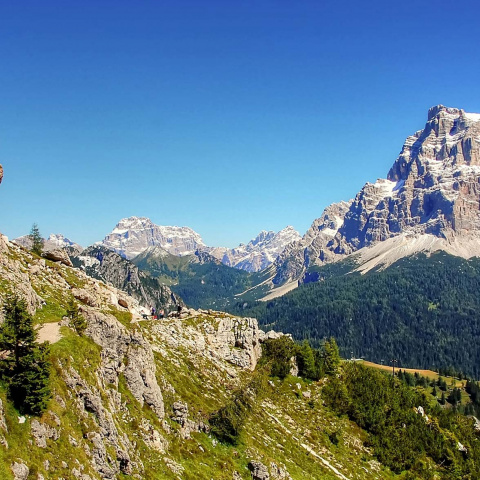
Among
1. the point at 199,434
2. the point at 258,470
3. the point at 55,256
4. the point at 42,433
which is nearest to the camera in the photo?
the point at 42,433

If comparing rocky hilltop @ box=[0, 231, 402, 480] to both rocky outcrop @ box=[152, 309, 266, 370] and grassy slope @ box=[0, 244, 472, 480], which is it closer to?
grassy slope @ box=[0, 244, 472, 480]

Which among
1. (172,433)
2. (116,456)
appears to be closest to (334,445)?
(172,433)

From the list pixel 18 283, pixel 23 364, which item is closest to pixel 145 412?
pixel 23 364

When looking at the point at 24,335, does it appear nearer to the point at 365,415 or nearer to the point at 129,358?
the point at 129,358

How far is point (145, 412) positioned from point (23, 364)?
66.6 feet

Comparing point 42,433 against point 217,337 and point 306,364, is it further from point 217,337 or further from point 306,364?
point 306,364

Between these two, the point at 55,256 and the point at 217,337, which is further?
the point at 55,256

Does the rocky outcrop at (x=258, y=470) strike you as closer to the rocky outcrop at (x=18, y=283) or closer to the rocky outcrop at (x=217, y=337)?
the rocky outcrop at (x=217, y=337)

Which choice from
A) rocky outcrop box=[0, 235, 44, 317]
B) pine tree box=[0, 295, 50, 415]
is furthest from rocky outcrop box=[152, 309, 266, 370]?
pine tree box=[0, 295, 50, 415]

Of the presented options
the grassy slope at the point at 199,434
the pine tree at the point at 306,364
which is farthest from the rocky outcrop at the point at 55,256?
the pine tree at the point at 306,364

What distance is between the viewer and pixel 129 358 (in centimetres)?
5703

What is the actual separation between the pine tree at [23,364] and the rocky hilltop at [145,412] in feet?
3.79

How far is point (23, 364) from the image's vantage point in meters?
38.1

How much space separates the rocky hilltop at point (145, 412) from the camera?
37031 millimetres
